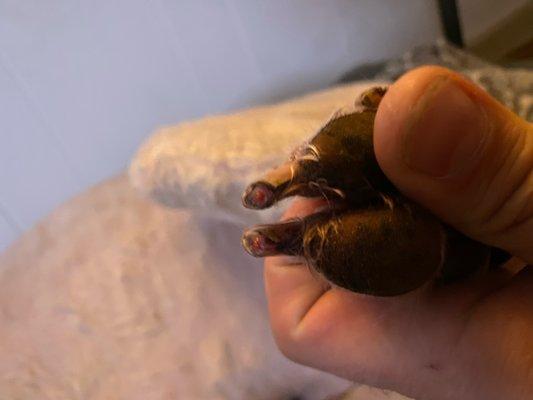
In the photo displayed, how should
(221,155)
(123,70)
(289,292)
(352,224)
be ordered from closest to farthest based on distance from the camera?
(352,224) → (289,292) → (221,155) → (123,70)

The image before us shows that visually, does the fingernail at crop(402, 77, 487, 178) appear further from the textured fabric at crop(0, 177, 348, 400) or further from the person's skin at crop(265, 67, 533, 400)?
the textured fabric at crop(0, 177, 348, 400)

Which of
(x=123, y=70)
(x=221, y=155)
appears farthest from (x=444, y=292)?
(x=123, y=70)

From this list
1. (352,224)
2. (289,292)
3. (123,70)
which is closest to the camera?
(352,224)

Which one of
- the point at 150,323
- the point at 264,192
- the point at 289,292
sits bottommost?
the point at 150,323

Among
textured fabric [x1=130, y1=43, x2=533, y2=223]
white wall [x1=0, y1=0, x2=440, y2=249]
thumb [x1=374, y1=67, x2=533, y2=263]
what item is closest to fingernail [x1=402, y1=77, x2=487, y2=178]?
thumb [x1=374, y1=67, x2=533, y2=263]

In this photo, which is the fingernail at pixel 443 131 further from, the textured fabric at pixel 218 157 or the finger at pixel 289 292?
the textured fabric at pixel 218 157

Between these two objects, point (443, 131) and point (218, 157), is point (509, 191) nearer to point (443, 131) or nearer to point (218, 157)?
point (443, 131)
